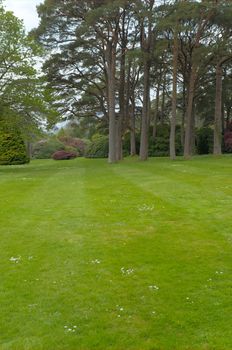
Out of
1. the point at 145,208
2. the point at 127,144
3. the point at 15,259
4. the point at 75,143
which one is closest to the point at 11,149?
the point at 127,144

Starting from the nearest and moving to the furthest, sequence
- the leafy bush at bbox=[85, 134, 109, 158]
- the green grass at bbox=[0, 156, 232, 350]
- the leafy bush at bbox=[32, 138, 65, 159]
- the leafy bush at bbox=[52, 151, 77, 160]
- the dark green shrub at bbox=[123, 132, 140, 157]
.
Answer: the green grass at bbox=[0, 156, 232, 350], the dark green shrub at bbox=[123, 132, 140, 157], the leafy bush at bbox=[85, 134, 109, 158], the leafy bush at bbox=[52, 151, 77, 160], the leafy bush at bbox=[32, 138, 65, 159]

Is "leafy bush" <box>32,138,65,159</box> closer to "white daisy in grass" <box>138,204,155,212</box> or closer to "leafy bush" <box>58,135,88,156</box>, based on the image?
"leafy bush" <box>58,135,88,156</box>

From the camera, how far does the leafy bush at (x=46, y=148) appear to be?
6034 cm

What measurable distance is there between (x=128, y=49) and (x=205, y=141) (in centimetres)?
1560

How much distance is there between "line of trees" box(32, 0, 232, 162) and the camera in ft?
96.6

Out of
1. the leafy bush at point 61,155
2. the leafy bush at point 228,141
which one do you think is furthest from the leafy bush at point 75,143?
the leafy bush at point 228,141

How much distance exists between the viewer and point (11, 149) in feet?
135

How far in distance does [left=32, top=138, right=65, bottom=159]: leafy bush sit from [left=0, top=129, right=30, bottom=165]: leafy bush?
1824 centimetres

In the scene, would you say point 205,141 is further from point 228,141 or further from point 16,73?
point 16,73

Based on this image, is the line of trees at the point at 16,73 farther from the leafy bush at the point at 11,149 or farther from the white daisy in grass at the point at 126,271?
the white daisy in grass at the point at 126,271

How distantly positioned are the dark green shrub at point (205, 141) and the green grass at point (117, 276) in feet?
114

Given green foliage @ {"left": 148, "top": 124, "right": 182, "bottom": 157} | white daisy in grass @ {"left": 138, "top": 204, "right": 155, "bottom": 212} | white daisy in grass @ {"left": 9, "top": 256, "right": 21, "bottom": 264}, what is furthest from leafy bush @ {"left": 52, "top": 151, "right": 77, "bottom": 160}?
white daisy in grass @ {"left": 9, "top": 256, "right": 21, "bottom": 264}

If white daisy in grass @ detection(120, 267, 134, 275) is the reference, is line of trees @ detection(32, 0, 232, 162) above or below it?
above

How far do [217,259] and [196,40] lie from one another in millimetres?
28474
